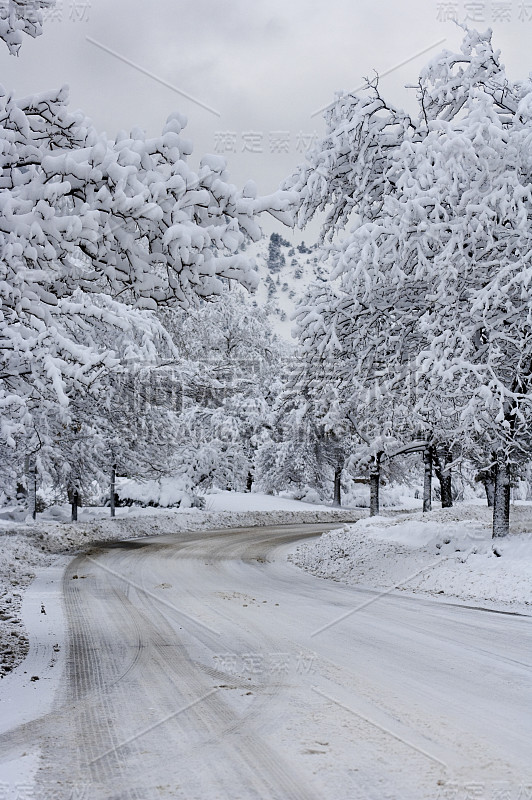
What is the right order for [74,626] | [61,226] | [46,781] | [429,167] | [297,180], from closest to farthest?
[46,781]
[61,226]
[74,626]
[429,167]
[297,180]

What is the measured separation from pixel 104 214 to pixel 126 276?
2.11 ft

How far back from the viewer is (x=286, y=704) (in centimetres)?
491

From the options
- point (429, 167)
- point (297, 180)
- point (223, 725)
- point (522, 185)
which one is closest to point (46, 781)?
point (223, 725)

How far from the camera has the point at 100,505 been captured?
36906 mm

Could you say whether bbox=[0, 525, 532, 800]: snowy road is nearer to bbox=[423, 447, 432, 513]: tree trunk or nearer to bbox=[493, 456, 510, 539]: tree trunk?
bbox=[493, 456, 510, 539]: tree trunk

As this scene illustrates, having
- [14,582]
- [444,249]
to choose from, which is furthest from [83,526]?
[444,249]

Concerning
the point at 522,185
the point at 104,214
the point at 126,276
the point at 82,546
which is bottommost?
the point at 82,546

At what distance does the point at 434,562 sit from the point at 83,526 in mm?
14876

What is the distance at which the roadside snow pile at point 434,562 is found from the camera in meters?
10.9

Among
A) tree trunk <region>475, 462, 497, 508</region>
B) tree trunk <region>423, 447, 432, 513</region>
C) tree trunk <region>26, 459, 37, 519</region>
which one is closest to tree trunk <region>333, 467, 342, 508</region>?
tree trunk <region>423, 447, 432, 513</region>

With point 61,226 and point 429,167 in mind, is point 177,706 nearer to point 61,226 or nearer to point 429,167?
point 61,226

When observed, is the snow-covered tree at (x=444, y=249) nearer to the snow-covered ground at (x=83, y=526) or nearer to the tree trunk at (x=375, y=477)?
the snow-covered ground at (x=83, y=526)

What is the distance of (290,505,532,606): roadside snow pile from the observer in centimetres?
1090

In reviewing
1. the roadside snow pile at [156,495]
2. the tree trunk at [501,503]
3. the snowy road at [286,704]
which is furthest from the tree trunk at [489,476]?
the roadside snow pile at [156,495]
